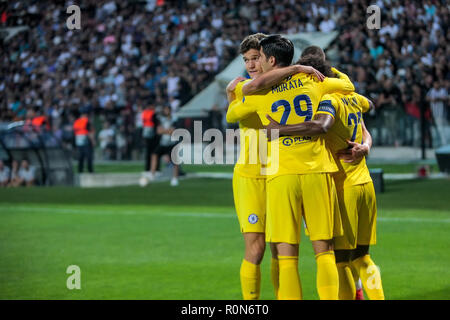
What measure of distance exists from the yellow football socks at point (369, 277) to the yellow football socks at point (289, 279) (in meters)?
0.70

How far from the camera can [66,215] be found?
13.9m

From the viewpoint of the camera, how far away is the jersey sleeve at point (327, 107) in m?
5.20

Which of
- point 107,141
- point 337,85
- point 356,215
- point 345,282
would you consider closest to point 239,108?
point 337,85

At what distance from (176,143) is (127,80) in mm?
9382

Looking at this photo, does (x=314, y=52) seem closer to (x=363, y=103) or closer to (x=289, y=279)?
(x=363, y=103)

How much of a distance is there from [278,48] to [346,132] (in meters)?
0.91

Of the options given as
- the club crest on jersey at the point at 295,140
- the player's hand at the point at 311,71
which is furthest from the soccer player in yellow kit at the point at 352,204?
the club crest on jersey at the point at 295,140

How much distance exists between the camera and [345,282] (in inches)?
220

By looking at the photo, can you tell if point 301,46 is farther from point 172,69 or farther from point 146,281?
point 146,281

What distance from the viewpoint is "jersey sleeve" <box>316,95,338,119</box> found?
520 centimetres

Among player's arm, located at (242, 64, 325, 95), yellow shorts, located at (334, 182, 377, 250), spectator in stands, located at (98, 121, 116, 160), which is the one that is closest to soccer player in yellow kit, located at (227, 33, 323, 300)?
player's arm, located at (242, 64, 325, 95)

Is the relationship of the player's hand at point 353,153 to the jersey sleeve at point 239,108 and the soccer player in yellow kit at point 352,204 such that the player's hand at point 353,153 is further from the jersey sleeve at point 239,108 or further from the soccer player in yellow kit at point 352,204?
the jersey sleeve at point 239,108

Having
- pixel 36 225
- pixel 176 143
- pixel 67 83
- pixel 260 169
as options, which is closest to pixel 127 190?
pixel 176 143

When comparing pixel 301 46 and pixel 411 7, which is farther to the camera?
pixel 411 7
